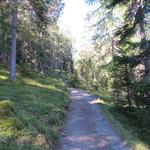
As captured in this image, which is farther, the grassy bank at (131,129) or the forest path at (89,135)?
the grassy bank at (131,129)

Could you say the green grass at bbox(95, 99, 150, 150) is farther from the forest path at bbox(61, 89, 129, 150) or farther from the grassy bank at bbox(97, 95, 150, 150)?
the forest path at bbox(61, 89, 129, 150)

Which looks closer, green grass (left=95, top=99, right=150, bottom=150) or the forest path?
the forest path

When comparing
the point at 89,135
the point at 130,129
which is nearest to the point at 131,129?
the point at 130,129

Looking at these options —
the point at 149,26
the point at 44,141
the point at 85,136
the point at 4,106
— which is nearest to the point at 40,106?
the point at 85,136

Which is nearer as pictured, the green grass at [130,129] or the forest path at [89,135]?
the forest path at [89,135]

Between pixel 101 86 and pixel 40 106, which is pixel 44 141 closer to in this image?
pixel 40 106

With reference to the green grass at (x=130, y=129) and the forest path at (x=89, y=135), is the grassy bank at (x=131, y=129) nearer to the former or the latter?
the green grass at (x=130, y=129)

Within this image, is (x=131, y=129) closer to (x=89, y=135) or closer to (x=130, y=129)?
(x=130, y=129)

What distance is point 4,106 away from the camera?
10.3 meters

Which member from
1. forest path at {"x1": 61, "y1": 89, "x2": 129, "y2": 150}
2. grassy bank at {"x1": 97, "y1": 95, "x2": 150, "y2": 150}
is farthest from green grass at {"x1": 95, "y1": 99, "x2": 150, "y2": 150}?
forest path at {"x1": 61, "y1": 89, "x2": 129, "y2": 150}

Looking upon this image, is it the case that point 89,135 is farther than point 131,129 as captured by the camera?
No

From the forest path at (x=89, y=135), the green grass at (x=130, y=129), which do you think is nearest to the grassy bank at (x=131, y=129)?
the green grass at (x=130, y=129)

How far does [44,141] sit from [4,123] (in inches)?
50.1

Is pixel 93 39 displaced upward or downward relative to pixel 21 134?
upward
